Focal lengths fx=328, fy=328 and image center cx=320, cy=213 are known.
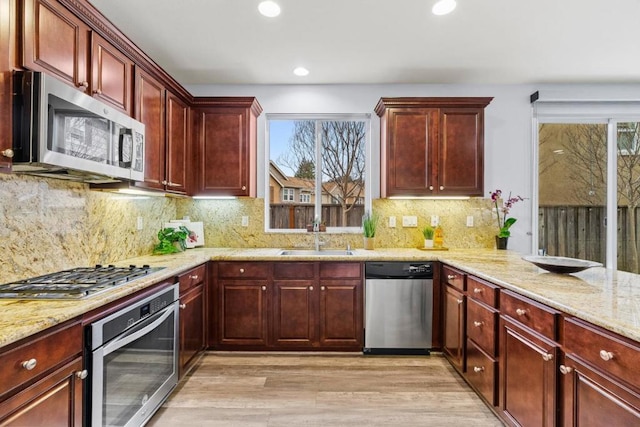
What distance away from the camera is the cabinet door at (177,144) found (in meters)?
2.82

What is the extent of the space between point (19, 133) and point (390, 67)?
2823 mm

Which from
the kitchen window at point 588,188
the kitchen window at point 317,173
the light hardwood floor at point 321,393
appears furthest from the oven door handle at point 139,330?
the kitchen window at point 588,188

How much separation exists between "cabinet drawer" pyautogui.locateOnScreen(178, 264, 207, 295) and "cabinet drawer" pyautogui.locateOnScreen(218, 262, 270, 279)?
0.17 m

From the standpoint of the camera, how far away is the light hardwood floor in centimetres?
207

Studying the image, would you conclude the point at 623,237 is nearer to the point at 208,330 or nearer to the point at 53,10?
the point at 208,330

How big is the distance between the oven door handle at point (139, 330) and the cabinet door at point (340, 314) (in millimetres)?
1283

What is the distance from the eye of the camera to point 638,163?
362 centimetres

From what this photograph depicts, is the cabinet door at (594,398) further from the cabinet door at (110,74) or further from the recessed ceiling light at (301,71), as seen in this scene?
the recessed ceiling light at (301,71)

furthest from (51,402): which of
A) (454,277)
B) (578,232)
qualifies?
(578,232)

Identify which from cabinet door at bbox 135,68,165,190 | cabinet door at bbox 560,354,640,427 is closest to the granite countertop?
cabinet door at bbox 560,354,640,427

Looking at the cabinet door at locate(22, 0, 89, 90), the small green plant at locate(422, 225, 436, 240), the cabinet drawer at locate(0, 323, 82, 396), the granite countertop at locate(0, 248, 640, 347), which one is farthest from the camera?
the small green plant at locate(422, 225, 436, 240)

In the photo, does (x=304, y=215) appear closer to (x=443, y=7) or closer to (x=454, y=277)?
(x=454, y=277)

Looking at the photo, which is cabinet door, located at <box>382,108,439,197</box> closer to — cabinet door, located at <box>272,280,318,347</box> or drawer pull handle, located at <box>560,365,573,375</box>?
cabinet door, located at <box>272,280,318,347</box>

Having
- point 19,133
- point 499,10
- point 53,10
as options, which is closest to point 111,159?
point 19,133
